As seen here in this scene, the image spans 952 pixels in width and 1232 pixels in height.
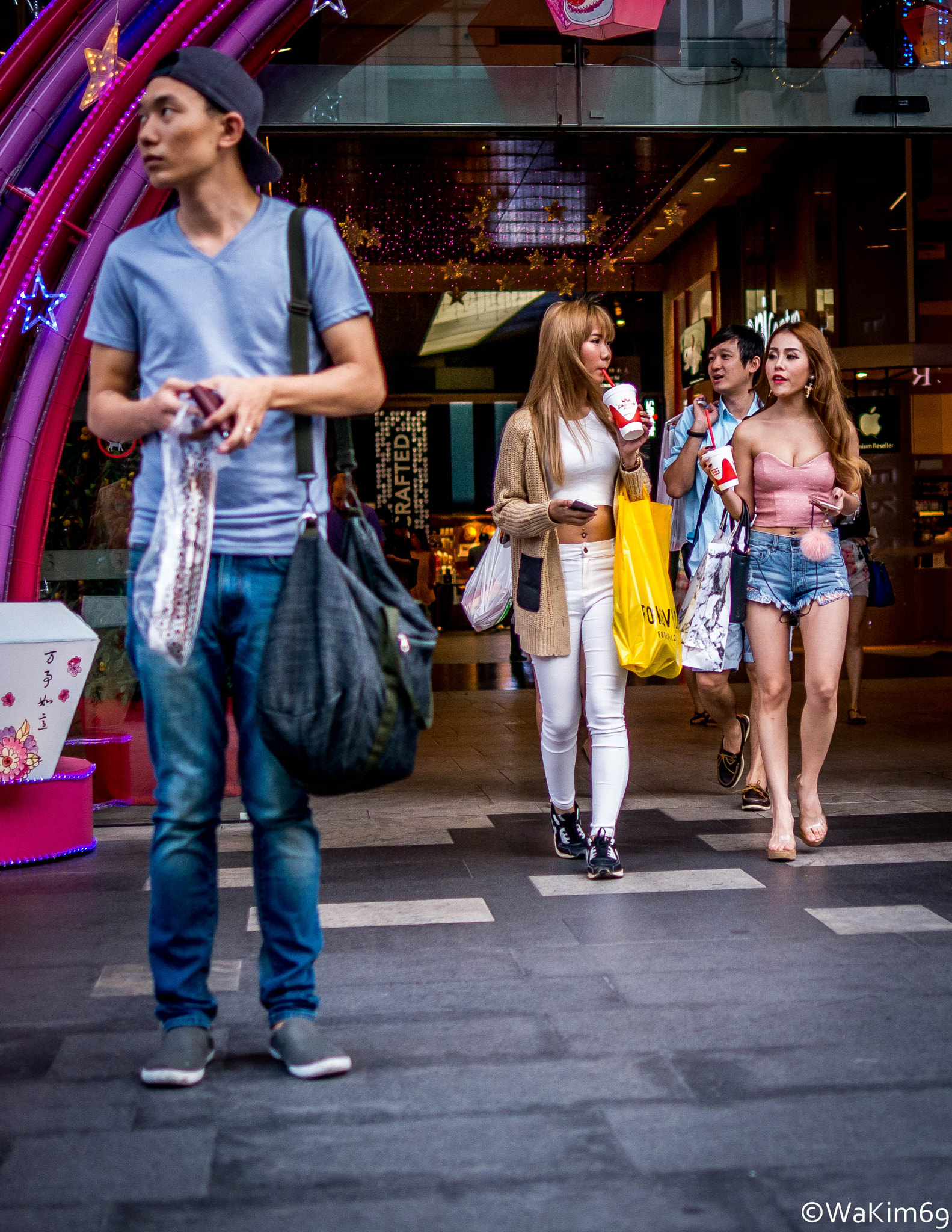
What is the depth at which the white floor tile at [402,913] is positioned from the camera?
3.96 meters

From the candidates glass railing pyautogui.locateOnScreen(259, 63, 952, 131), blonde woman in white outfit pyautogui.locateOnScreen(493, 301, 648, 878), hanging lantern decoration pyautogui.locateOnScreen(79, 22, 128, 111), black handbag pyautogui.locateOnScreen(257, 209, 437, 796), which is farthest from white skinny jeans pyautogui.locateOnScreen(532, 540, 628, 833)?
glass railing pyautogui.locateOnScreen(259, 63, 952, 131)

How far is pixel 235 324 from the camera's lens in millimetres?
2715

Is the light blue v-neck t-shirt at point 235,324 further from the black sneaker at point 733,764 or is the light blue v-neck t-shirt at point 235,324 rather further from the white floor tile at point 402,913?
the black sneaker at point 733,764

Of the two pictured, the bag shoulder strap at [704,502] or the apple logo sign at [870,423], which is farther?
the apple logo sign at [870,423]

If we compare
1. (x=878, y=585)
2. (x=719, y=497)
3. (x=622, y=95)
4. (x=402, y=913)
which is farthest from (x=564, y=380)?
(x=878, y=585)

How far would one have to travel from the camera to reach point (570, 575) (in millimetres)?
4629

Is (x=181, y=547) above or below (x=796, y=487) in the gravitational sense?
below

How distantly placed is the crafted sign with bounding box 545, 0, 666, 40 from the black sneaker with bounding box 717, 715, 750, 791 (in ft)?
12.5

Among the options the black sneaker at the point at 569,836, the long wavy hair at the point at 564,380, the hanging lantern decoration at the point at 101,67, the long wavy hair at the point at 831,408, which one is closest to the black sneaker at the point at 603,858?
the black sneaker at the point at 569,836

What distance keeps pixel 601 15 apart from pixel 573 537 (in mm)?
3961

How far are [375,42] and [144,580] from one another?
560 cm

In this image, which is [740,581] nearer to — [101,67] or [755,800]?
[755,800]

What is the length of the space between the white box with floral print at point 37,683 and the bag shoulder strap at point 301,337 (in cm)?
254

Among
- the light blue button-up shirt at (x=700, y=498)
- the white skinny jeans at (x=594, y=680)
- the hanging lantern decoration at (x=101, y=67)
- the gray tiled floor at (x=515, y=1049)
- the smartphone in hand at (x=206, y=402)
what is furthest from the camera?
the light blue button-up shirt at (x=700, y=498)
